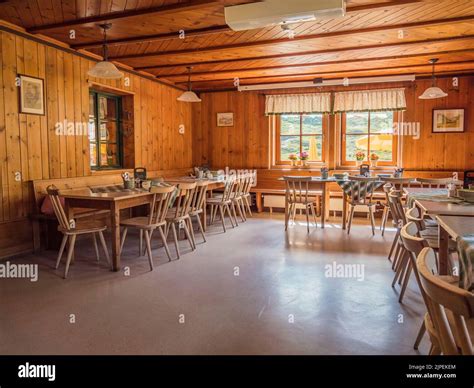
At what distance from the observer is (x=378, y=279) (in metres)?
3.48

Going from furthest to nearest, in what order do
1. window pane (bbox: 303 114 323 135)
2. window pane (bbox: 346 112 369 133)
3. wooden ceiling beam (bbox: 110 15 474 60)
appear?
window pane (bbox: 303 114 323 135) < window pane (bbox: 346 112 369 133) < wooden ceiling beam (bbox: 110 15 474 60)

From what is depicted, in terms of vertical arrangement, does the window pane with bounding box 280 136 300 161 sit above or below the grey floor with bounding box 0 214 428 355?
above

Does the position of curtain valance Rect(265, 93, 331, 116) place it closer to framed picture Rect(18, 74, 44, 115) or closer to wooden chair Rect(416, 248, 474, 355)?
framed picture Rect(18, 74, 44, 115)

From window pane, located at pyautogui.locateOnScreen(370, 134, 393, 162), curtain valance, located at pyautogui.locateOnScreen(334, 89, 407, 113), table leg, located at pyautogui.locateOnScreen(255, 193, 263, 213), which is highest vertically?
curtain valance, located at pyautogui.locateOnScreen(334, 89, 407, 113)

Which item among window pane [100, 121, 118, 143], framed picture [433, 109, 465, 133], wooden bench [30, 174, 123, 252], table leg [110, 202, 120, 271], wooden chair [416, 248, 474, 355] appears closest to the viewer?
wooden chair [416, 248, 474, 355]

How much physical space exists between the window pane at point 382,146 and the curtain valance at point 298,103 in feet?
3.38

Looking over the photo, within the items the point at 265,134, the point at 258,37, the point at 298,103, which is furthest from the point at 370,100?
the point at 258,37

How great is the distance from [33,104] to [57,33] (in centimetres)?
86

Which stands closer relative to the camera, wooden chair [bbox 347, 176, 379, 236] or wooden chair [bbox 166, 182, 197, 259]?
wooden chair [bbox 166, 182, 197, 259]

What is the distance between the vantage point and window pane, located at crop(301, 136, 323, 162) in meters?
7.47

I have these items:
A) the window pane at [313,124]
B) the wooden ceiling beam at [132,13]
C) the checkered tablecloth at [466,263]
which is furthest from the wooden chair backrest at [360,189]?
the checkered tablecloth at [466,263]

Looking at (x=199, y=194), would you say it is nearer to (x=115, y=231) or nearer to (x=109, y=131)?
(x=115, y=231)

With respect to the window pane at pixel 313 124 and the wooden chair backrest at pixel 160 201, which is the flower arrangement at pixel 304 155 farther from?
the wooden chair backrest at pixel 160 201

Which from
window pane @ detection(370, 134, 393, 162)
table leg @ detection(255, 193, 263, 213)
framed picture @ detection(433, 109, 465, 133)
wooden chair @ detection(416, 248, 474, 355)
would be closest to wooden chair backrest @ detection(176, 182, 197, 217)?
table leg @ detection(255, 193, 263, 213)
